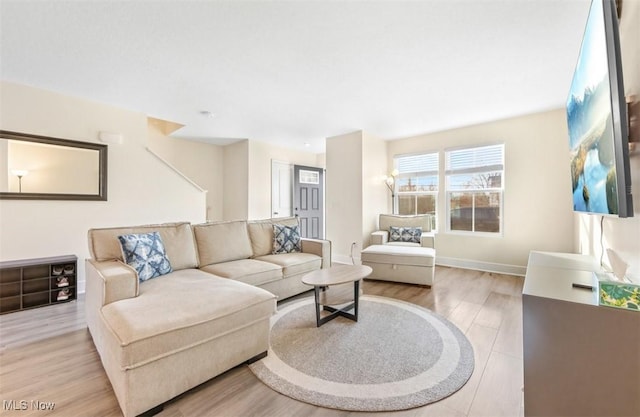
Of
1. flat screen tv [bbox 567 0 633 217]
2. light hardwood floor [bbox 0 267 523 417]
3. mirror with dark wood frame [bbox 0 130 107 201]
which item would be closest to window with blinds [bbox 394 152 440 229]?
light hardwood floor [bbox 0 267 523 417]

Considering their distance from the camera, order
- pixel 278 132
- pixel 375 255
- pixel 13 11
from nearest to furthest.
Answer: pixel 13 11, pixel 375 255, pixel 278 132

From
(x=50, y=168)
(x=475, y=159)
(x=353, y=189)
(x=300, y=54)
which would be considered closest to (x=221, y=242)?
(x=300, y=54)

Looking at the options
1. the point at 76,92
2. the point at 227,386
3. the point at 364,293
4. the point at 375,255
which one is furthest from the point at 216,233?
the point at 76,92

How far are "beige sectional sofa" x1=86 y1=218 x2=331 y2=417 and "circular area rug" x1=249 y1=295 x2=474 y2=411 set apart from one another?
1.00 feet

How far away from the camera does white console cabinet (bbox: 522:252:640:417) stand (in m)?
0.88

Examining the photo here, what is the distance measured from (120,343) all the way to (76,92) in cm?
336

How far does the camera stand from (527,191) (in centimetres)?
399

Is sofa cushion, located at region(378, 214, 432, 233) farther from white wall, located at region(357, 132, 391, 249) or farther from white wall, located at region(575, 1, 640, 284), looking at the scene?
white wall, located at region(575, 1, 640, 284)

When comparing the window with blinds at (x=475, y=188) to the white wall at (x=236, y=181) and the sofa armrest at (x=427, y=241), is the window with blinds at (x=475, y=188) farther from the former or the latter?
the white wall at (x=236, y=181)

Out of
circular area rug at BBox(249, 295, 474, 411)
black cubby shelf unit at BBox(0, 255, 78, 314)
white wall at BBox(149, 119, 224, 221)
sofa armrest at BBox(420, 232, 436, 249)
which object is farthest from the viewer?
white wall at BBox(149, 119, 224, 221)

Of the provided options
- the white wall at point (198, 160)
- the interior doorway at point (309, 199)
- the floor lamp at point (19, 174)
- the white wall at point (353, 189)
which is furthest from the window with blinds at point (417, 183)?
the floor lamp at point (19, 174)

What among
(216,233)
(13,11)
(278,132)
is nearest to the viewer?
(13,11)

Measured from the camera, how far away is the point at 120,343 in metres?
1.27

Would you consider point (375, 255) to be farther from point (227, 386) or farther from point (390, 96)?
point (227, 386)
